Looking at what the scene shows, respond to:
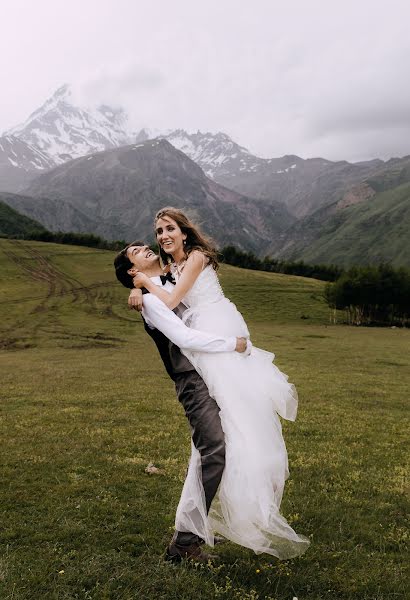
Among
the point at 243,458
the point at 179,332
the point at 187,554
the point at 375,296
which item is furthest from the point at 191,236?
the point at 375,296

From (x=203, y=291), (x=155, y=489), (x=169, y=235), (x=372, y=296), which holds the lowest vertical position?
(x=155, y=489)

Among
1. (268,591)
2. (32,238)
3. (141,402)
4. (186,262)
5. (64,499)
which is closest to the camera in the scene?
(268,591)

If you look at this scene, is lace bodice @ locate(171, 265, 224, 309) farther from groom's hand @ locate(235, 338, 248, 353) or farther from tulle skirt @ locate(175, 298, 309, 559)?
groom's hand @ locate(235, 338, 248, 353)

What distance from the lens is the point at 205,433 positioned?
721 centimetres

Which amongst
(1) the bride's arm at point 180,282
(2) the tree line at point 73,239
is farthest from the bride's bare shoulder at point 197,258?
(2) the tree line at point 73,239

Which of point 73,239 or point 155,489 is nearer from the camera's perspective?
point 155,489

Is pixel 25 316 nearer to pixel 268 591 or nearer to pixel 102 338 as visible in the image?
pixel 102 338

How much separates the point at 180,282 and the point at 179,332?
78 cm

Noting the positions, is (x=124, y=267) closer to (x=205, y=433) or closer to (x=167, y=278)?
(x=167, y=278)

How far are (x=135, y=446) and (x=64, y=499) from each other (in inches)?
183

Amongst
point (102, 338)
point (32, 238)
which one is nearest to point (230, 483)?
point (102, 338)

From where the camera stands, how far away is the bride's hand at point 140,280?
7.30 m

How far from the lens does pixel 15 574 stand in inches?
281

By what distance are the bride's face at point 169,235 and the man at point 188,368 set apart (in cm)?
29
